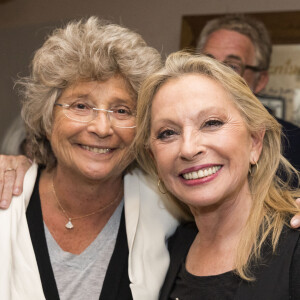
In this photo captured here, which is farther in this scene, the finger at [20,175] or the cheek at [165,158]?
the finger at [20,175]

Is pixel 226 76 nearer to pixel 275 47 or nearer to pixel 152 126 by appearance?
pixel 152 126

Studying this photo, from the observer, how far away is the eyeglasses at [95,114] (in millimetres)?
2033

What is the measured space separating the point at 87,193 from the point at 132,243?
0.32 metres

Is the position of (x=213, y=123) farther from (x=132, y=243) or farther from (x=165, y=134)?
(x=132, y=243)

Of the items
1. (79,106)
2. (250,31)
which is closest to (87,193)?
(79,106)

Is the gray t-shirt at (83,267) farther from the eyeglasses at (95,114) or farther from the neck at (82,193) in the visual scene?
the eyeglasses at (95,114)

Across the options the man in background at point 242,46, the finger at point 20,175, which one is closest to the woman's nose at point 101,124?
the finger at point 20,175

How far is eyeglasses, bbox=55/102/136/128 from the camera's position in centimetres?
203

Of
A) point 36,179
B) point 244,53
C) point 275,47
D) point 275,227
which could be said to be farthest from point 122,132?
point 275,47

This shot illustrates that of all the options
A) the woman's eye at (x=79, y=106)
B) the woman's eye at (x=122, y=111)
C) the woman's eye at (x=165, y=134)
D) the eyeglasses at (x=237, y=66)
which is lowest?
the eyeglasses at (x=237, y=66)

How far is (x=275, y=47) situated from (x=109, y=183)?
1.80 m

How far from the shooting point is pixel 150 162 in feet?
7.04

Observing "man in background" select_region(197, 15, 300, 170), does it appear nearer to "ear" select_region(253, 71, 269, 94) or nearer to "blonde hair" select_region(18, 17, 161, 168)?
"ear" select_region(253, 71, 269, 94)

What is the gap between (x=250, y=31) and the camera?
3162 mm
